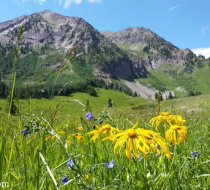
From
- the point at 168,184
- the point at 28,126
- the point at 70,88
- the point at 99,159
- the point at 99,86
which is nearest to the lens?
the point at 168,184

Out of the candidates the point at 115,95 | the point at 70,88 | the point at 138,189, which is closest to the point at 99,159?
the point at 138,189

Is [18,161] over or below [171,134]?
below

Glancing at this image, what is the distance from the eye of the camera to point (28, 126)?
1627 millimetres

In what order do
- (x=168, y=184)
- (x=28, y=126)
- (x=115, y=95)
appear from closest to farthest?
(x=168, y=184)
(x=28, y=126)
(x=115, y=95)

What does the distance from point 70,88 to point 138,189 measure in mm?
154895

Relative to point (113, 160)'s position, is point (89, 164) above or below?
below

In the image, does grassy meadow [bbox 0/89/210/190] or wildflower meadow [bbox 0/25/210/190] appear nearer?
wildflower meadow [bbox 0/25/210/190]

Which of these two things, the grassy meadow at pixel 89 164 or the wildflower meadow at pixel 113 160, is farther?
the grassy meadow at pixel 89 164

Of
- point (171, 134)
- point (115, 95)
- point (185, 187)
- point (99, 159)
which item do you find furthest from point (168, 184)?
point (115, 95)

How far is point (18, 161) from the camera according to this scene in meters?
2.70

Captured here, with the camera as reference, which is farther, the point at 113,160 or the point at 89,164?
the point at 89,164

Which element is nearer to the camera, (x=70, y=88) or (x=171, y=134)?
(x=171, y=134)

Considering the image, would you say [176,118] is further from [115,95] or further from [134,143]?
[115,95]

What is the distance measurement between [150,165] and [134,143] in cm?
98
